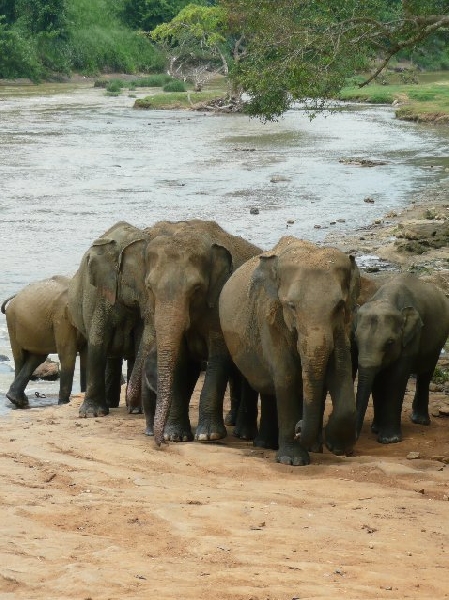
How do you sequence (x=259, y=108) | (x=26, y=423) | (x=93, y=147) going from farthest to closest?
(x=93, y=147) → (x=259, y=108) → (x=26, y=423)

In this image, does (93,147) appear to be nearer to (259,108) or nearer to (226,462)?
(259,108)

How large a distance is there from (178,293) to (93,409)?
73.6 inches

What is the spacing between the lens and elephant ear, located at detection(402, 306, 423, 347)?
26.4ft

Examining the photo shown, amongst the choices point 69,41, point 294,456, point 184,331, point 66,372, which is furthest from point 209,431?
point 69,41

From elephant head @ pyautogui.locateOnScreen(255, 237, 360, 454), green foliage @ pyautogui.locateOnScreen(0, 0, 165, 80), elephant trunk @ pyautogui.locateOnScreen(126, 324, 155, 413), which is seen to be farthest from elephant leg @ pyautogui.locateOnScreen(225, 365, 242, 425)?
green foliage @ pyautogui.locateOnScreen(0, 0, 165, 80)

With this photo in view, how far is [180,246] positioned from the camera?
301 inches

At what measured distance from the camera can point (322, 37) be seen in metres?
14.9

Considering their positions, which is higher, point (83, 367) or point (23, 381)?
point (83, 367)

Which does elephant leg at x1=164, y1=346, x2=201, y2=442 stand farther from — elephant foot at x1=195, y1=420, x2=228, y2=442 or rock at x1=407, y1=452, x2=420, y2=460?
rock at x1=407, y1=452, x2=420, y2=460

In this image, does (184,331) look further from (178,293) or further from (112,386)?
(112,386)

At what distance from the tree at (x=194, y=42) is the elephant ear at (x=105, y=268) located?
42.6 m

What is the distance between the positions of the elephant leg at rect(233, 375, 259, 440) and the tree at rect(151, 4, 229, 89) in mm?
43539

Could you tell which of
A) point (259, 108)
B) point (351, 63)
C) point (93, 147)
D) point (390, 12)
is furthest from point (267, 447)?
point (93, 147)

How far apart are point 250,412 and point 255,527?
8.76 ft
